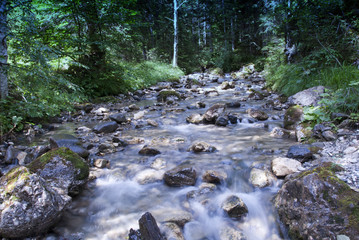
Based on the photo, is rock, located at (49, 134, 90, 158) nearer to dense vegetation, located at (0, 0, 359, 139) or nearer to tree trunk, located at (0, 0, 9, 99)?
dense vegetation, located at (0, 0, 359, 139)

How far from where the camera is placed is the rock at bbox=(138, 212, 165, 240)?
2227 mm

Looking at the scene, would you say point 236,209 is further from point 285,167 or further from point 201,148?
point 201,148

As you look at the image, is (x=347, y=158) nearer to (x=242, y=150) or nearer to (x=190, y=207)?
(x=242, y=150)

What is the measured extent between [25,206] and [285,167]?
11.6 ft

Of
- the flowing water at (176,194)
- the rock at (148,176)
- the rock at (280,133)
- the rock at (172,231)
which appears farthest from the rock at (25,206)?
the rock at (280,133)

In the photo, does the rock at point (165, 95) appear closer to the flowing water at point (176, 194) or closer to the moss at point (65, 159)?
the flowing water at point (176, 194)

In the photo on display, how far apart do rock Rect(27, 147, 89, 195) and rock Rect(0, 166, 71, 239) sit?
532mm

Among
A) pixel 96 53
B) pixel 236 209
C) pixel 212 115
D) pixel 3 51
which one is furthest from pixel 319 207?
pixel 96 53

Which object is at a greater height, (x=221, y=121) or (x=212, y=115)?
(x=212, y=115)

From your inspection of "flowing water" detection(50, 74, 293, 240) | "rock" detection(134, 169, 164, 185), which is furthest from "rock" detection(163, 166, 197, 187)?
"rock" detection(134, 169, 164, 185)

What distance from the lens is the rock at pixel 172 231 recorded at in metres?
2.50

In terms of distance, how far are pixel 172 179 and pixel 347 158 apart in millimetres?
2654

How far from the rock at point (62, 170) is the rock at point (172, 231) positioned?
152 cm

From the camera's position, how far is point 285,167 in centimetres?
345
